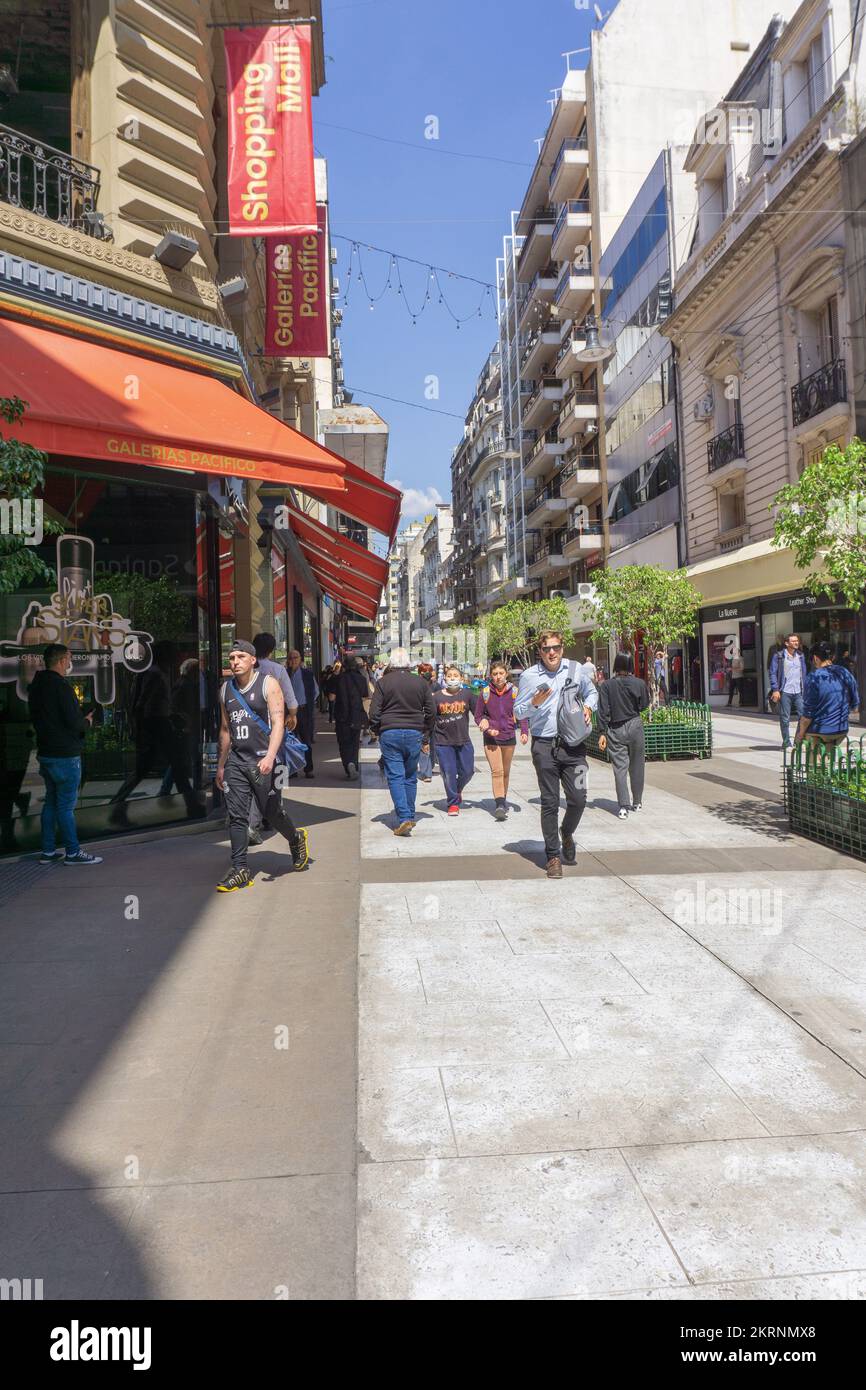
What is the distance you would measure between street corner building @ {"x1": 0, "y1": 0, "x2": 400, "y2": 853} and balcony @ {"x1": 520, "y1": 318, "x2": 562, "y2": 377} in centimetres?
3785

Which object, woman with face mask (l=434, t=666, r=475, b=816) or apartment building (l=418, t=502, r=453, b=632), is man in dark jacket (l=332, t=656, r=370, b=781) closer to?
woman with face mask (l=434, t=666, r=475, b=816)

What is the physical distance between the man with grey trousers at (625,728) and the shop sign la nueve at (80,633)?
4.70 metres

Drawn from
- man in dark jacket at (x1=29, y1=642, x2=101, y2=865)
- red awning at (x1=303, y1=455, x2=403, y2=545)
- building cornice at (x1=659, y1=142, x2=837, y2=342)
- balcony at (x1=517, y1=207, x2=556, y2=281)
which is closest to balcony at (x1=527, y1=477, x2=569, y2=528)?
balcony at (x1=517, y1=207, x2=556, y2=281)

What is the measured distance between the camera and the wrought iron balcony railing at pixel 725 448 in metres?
25.7

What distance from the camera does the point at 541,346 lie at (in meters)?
48.4

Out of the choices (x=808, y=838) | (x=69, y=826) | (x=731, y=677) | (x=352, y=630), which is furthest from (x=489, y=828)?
(x=352, y=630)

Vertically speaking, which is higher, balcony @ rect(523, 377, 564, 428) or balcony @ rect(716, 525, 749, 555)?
balcony @ rect(523, 377, 564, 428)

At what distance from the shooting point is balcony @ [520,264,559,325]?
154ft

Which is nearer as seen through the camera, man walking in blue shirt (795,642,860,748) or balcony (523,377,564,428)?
man walking in blue shirt (795,642,860,748)

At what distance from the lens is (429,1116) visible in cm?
338

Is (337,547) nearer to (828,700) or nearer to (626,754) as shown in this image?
(626,754)

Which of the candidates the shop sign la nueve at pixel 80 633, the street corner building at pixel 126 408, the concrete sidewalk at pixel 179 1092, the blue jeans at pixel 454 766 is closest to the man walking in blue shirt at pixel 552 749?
the concrete sidewalk at pixel 179 1092

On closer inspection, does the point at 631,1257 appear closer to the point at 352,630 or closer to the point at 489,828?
the point at 489,828
